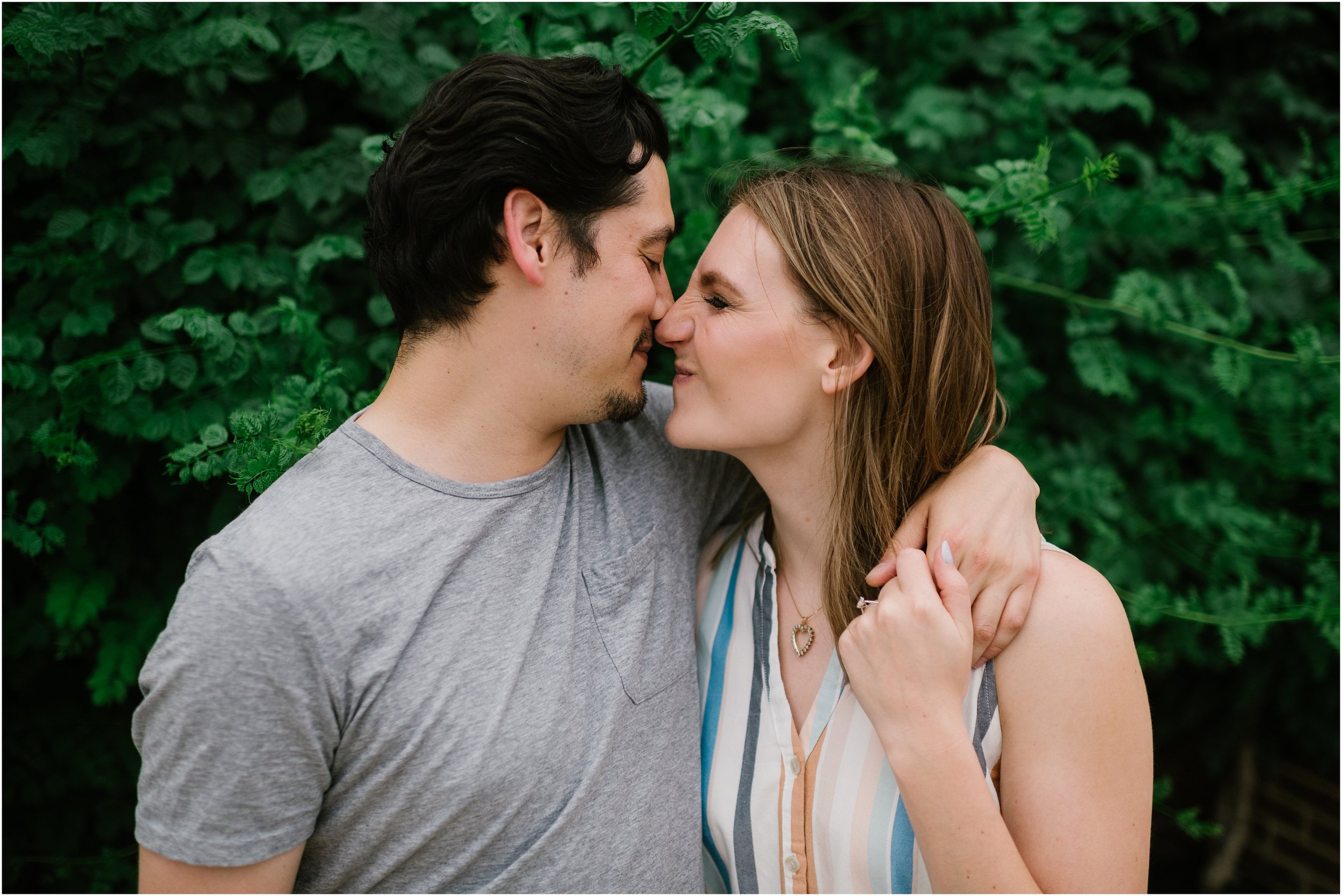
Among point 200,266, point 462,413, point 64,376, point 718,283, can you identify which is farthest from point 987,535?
point 64,376

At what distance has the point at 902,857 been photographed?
1.52 m

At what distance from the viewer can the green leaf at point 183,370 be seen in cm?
185

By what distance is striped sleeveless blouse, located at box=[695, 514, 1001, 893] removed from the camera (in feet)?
5.00

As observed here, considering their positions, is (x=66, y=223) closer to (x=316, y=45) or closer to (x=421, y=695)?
(x=316, y=45)

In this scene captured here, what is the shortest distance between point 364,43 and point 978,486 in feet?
5.43

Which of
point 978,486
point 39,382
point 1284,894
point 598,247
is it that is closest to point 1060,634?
point 978,486

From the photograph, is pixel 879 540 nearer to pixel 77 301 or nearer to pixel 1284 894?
pixel 77 301

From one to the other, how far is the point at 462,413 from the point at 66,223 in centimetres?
116

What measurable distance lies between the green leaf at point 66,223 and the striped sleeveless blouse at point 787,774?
5.67 feet

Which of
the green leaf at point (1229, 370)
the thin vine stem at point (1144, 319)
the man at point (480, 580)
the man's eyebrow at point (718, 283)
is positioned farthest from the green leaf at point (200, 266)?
the green leaf at point (1229, 370)

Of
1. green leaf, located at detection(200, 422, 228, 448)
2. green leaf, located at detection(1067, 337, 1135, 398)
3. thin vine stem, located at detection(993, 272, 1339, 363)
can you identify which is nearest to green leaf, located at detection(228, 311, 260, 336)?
green leaf, located at detection(200, 422, 228, 448)

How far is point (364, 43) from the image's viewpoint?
1898 millimetres

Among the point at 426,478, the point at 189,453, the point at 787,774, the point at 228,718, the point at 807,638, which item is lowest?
the point at 787,774

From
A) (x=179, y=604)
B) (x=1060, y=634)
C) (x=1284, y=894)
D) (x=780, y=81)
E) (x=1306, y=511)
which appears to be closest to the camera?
(x=179, y=604)
